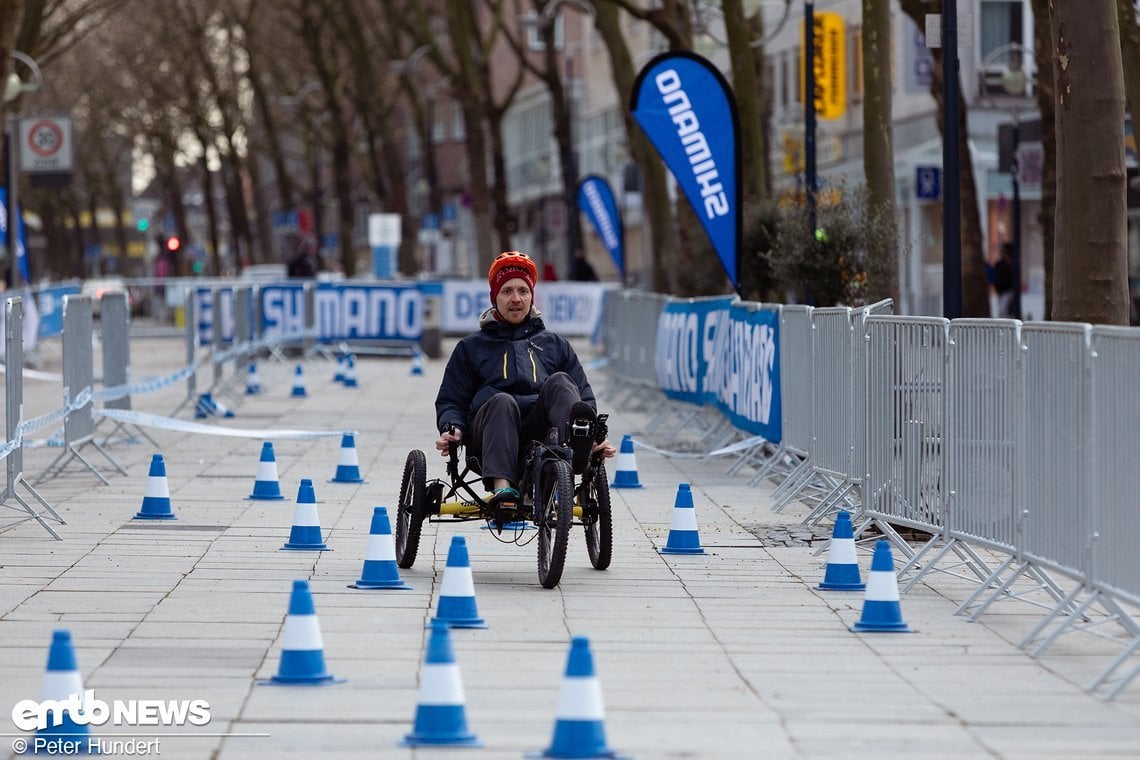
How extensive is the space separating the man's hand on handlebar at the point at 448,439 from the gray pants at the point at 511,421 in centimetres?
13

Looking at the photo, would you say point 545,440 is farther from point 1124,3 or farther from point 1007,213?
point 1007,213

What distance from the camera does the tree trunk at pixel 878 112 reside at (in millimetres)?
21094

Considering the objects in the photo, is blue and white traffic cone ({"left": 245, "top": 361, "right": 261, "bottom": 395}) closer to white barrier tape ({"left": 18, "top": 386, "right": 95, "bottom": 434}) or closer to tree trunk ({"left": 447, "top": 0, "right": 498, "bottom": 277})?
white barrier tape ({"left": 18, "top": 386, "right": 95, "bottom": 434})

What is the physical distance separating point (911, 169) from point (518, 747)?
40.3 meters

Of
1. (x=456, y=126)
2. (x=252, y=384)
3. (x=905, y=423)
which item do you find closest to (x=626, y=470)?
(x=905, y=423)

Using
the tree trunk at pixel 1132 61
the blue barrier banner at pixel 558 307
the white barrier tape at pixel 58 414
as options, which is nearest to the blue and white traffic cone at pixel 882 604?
the white barrier tape at pixel 58 414

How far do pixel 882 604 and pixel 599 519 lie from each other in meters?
2.17

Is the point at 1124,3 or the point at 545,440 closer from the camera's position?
the point at 545,440

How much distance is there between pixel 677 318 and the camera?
2211 cm

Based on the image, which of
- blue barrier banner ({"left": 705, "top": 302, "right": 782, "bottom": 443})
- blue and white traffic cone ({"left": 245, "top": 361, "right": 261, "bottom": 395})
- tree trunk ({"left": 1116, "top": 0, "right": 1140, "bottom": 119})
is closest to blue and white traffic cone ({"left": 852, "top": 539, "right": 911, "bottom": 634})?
blue barrier banner ({"left": 705, "top": 302, "right": 782, "bottom": 443})

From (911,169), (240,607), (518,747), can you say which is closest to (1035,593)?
(240,607)

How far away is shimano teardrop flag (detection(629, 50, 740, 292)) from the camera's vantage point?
2092 cm

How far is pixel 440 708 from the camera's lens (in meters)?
7.02

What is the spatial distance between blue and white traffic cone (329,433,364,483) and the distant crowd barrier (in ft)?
Result: 10.1
